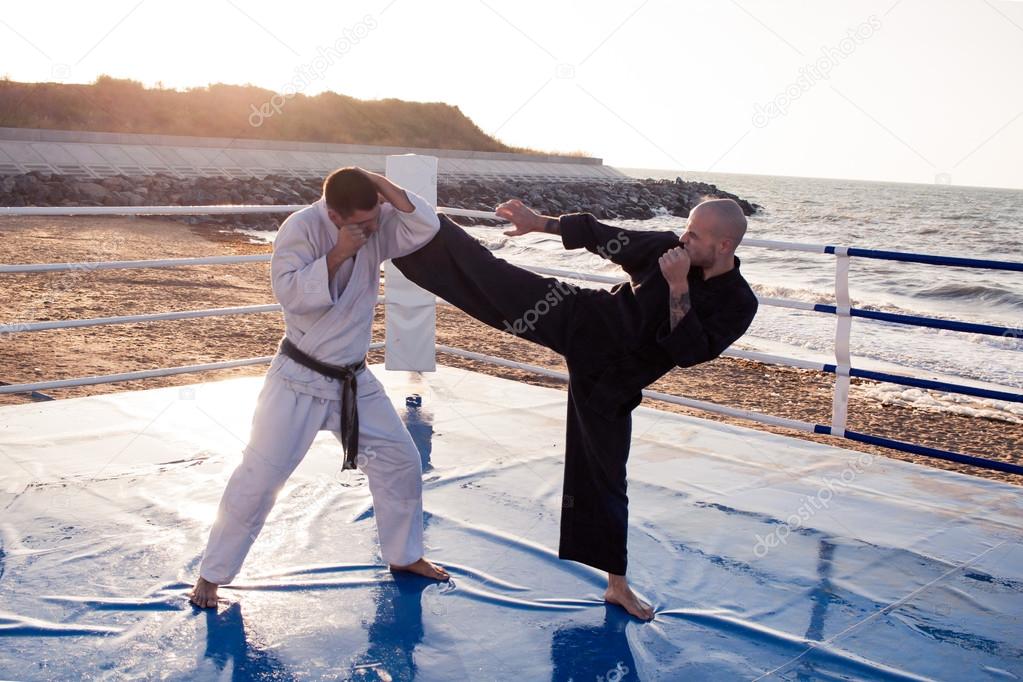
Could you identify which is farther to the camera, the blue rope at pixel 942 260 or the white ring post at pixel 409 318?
the white ring post at pixel 409 318

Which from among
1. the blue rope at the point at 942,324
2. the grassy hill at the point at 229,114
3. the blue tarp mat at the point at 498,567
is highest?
the grassy hill at the point at 229,114

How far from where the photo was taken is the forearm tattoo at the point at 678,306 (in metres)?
2.53

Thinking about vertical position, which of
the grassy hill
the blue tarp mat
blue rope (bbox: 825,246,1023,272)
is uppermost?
the grassy hill

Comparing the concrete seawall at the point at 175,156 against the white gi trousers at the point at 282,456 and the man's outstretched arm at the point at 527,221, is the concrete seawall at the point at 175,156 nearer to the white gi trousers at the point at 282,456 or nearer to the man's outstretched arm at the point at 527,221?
the white gi trousers at the point at 282,456

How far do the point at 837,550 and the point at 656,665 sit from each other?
1.17m

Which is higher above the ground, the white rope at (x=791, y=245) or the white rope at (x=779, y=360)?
the white rope at (x=791, y=245)

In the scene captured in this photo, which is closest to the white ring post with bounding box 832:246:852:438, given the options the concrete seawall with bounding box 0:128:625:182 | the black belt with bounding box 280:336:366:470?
the black belt with bounding box 280:336:366:470

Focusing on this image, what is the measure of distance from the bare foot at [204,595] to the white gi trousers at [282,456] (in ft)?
0.08

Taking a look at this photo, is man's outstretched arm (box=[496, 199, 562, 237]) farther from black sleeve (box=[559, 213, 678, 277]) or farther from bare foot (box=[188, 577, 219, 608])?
bare foot (box=[188, 577, 219, 608])

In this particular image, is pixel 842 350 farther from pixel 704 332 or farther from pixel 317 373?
pixel 317 373

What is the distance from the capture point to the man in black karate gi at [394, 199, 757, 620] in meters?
2.60

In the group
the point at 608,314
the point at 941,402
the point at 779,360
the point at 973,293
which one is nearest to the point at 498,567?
the point at 608,314
